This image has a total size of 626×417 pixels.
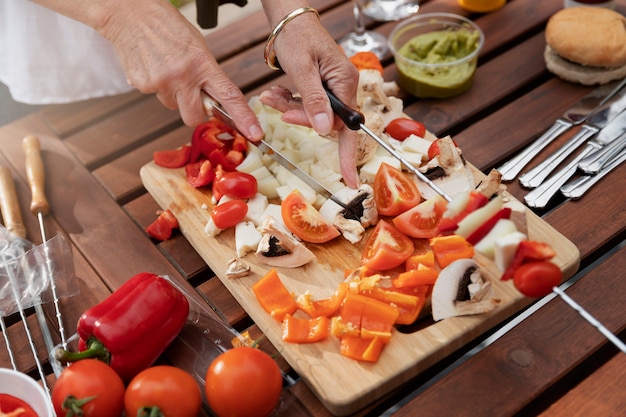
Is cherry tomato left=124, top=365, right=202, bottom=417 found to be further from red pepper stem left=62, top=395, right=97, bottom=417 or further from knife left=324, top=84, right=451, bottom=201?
knife left=324, top=84, right=451, bottom=201

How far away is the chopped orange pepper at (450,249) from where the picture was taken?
6.86 feet

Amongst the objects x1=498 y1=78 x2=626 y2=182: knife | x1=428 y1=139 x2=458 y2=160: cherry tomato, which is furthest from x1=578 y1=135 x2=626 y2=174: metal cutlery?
x1=428 y1=139 x2=458 y2=160: cherry tomato

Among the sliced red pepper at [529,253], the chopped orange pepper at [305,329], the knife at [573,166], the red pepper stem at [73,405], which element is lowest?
the knife at [573,166]

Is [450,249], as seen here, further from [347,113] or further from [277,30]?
[277,30]

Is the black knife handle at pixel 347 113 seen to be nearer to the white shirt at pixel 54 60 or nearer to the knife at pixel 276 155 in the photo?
the knife at pixel 276 155

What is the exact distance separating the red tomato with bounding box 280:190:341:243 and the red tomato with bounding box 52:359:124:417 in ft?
2.36

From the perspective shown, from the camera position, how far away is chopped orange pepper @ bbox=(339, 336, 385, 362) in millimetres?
1878

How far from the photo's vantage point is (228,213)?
2.27 metres

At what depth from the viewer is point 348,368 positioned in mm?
1888

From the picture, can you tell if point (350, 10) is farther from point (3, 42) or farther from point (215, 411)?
point (215, 411)

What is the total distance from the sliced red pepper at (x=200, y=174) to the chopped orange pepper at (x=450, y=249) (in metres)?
0.83

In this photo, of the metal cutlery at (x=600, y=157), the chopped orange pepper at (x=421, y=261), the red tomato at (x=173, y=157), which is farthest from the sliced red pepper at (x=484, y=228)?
the red tomato at (x=173, y=157)

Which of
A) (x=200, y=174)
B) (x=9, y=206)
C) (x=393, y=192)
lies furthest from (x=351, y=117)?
(x=9, y=206)

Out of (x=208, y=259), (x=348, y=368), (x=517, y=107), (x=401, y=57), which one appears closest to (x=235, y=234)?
(x=208, y=259)
